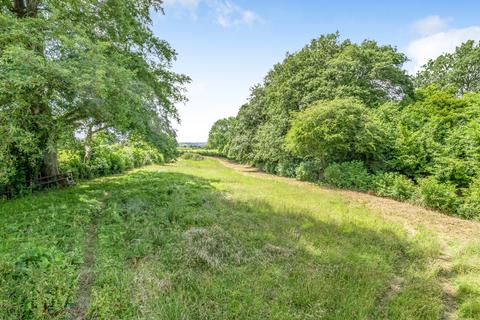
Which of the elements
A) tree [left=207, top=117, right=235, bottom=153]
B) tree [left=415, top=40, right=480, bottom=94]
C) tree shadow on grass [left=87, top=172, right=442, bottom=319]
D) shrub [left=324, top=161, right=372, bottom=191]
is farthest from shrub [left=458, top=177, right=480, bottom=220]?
tree [left=207, top=117, right=235, bottom=153]

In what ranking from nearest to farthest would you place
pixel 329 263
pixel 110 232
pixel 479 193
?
pixel 329 263 → pixel 110 232 → pixel 479 193

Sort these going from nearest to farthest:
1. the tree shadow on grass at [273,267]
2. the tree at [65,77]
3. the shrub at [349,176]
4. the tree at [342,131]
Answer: the tree shadow on grass at [273,267]
the tree at [65,77]
the shrub at [349,176]
the tree at [342,131]

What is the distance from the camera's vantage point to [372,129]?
48.4 feet

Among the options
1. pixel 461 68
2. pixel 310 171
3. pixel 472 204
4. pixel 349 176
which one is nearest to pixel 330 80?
pixel 310 171

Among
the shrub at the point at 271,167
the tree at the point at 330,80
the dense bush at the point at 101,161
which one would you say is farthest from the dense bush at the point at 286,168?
the dense bush at the point at 101,161

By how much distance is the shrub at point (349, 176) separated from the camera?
14.6 m

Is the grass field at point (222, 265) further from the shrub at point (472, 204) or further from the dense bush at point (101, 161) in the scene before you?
the dense bush at point (101, 161)

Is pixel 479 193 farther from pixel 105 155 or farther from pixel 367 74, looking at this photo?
pixel 105 155

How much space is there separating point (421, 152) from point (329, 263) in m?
11.6

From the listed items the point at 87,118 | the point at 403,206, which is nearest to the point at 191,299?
the point at 87,118

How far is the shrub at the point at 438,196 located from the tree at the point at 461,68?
24.0 metres

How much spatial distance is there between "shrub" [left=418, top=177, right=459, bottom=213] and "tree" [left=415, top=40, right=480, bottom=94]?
2396 cm

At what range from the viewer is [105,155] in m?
17.4

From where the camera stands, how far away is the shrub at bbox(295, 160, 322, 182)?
61.7 feet
